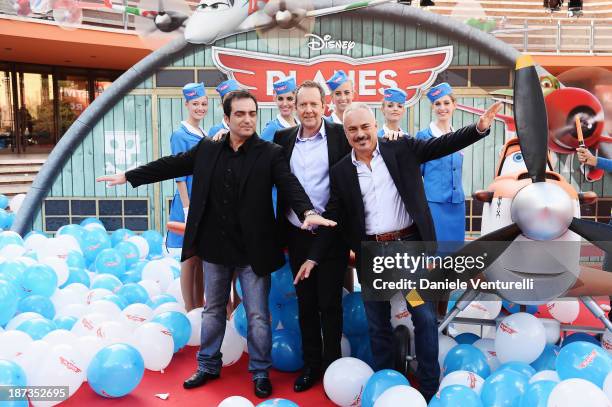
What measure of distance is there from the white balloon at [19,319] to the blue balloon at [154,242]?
2.52m

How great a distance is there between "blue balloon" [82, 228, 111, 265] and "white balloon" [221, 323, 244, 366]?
9.77ft

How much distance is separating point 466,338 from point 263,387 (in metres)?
1.30

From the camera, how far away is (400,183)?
2.88 meters

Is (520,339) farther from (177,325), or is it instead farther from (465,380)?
(177,325)

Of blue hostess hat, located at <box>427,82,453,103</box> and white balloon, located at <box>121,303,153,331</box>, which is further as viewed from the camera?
blue hostess hat, located at <box>427,82,453,103</box>

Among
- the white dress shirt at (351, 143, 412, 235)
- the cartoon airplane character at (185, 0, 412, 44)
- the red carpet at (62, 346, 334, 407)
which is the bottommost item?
the red carpet at (62, 346, 334, 407)

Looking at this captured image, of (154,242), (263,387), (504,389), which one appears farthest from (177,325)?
(154,242)

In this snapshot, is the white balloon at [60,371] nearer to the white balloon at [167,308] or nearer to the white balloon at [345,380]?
the white balloon at [167,308]

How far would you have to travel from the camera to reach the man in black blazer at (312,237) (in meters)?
3.17

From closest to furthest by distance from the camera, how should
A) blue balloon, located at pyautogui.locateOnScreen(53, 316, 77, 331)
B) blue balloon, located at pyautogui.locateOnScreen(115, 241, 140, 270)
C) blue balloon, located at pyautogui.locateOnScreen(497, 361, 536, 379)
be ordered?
blue balloon, located at pyautogui.locateOnScreen(497, 361, 536, 379)
blue balloon, located at pyautogui.locateOnScreen(53, 316, 77, 331)
blue balloon, located at pyautogui.locateOnScreen(115, 241, 140, 270)

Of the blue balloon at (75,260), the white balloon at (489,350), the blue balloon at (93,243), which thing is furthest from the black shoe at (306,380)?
the blue balloon at (93,243)

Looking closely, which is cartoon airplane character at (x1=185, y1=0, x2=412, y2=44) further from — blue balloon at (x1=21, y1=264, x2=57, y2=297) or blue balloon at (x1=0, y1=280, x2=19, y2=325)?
blue balloon at (x1=0, y1=280, x2=19, y2=325)

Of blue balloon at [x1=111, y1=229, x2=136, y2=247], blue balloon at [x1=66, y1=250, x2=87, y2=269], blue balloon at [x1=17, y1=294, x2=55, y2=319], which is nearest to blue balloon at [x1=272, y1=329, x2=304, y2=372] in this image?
blue balloon at [x1=17, y1=294, x2=55, y2=319]

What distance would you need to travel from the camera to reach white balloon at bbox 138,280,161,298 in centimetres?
486
